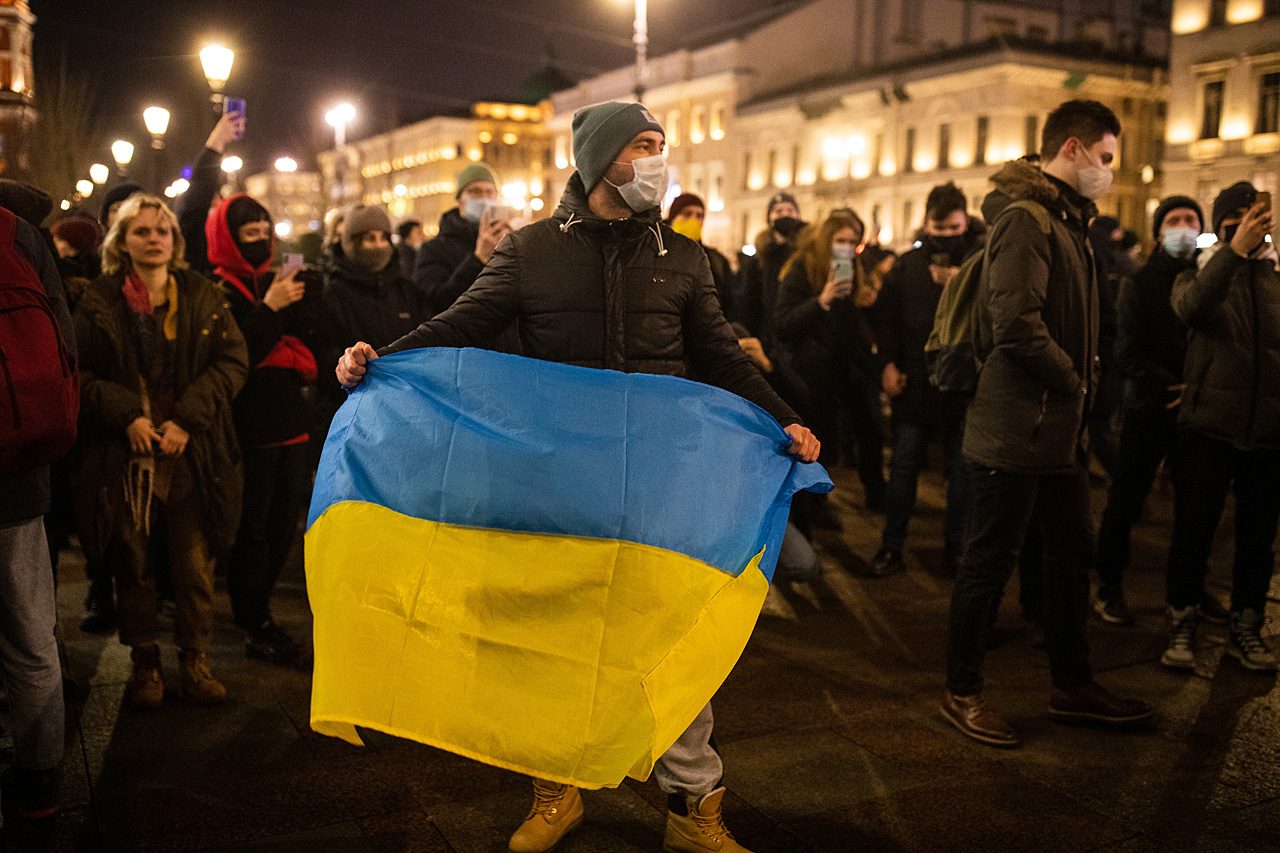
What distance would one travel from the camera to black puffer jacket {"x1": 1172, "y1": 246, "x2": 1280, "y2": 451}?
5.51 m

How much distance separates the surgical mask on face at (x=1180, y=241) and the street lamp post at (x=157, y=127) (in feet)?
49.6

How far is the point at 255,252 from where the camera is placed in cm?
571

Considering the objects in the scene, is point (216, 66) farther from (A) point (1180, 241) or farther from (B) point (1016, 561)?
(B) point (1016, 561)

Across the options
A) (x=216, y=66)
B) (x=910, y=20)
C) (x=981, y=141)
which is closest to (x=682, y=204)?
(x=216, y=66)

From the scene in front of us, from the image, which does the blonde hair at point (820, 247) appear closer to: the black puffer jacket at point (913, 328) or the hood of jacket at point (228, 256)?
the black puffer jacket at point (913, 328)

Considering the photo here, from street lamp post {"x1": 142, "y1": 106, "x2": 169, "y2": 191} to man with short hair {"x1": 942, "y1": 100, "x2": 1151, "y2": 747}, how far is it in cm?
1541

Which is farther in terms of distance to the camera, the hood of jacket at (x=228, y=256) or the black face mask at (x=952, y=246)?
the black face mask at (x=952, y=246)

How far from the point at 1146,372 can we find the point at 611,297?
13.0 ft

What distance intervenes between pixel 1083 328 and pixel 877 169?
5466 centimetres

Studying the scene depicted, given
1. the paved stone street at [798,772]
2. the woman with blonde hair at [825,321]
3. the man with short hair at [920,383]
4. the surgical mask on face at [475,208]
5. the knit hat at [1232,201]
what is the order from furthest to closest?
the woman with blonde hair at [825,321], the man with short hair at [920,383], the surgical mask on face at [475,208], the knit hat at [1232,201], the paved stone street at [798,772]

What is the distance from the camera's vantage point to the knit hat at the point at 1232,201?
5.64 m

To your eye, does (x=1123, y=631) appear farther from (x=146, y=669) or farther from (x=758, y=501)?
(x=146, y=669)

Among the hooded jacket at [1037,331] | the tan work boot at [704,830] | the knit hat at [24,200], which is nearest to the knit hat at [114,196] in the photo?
the knit hat at [24,200]

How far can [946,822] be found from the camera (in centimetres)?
392
